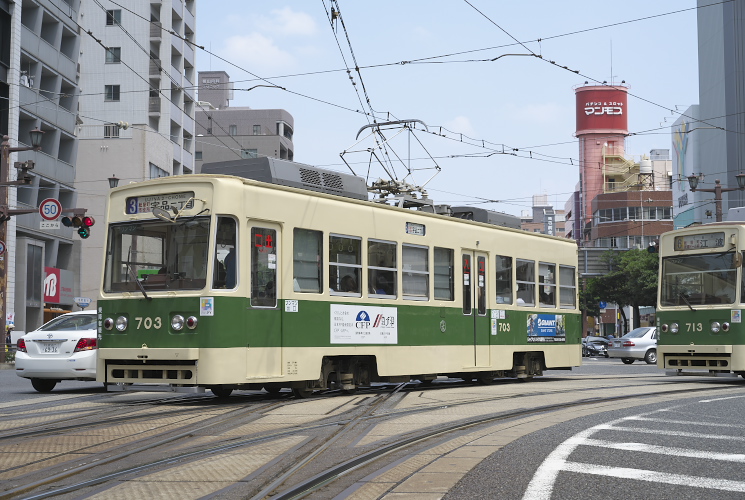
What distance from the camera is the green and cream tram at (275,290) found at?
41.3 ft

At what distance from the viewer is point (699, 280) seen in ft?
64.4

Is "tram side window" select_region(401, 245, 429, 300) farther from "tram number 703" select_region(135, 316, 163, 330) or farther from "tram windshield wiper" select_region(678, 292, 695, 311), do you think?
"tram windshield wiper" select_region(678, 292, 695, 311)

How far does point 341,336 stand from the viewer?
47.3 feet

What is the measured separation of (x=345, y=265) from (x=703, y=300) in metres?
8.34

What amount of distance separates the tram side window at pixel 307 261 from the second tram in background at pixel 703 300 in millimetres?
8692

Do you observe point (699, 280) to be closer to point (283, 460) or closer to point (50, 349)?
point (50, 349)

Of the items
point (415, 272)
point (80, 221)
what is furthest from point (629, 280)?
point (415, 272)

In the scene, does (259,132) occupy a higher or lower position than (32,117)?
higher

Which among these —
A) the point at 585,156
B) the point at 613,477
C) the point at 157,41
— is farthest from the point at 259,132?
the point at 613,477

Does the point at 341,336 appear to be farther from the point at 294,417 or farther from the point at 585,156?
the point at 585,156

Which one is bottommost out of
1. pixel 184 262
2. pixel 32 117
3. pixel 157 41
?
pixel 184 262

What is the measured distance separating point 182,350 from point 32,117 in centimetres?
3607

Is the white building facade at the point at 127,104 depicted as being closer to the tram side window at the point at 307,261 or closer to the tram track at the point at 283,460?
the tram side window at the point at 307,261

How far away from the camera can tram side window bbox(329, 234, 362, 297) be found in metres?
14.3
